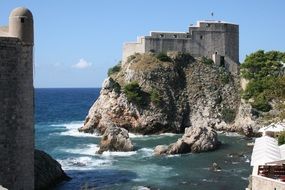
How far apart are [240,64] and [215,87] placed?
5.03 meters

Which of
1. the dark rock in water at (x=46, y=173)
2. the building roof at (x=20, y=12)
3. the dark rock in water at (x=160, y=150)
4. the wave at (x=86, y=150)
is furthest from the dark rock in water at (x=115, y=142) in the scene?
the building roof at (x=20, y=12)

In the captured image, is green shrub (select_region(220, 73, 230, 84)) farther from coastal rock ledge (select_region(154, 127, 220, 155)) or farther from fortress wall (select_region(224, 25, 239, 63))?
coastal rock ledge (select_region(154, 127, 220, 155))

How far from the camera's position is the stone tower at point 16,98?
20.5 meters

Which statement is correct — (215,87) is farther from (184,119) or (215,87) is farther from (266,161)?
(266,161)

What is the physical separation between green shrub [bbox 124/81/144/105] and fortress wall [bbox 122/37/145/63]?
31.2ft

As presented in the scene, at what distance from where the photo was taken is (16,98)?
818 inches

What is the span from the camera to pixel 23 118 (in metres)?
21.1

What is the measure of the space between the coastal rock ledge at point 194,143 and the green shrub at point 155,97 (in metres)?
13.8

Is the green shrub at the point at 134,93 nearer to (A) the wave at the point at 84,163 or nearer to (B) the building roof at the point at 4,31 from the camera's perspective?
(A) the wave at the point at 84,163

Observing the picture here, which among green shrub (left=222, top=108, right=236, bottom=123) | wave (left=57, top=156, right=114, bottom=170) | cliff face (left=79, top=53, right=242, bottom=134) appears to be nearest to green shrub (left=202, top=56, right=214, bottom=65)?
cliff face (left=79, top=53, right=242, bottom=134)

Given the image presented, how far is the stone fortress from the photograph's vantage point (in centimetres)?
6812

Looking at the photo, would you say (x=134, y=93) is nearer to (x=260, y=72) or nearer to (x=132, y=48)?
(x=132, y=48)

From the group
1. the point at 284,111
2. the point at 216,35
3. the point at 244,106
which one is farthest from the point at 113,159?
the point at 216,35

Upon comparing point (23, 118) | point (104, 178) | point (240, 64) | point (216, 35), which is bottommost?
point (104, 178)
